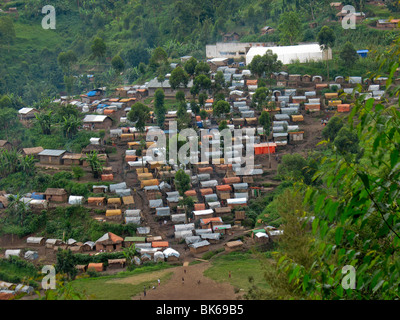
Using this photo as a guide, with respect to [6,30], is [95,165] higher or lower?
lower

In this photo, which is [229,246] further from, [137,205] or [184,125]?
[184,125]

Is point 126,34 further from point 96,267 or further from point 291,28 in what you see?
point 96,267

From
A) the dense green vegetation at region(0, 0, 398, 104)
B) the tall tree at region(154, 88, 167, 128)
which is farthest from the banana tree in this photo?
the dense green vegetation at region(0, 0, 398, 104)

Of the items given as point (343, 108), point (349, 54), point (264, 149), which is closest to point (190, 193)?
point (264, 149)

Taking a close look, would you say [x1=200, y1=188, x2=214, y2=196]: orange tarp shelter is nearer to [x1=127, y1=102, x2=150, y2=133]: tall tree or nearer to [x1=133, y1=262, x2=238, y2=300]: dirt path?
[x1=133, y1=262, x2=238, y2=300]: dirt path

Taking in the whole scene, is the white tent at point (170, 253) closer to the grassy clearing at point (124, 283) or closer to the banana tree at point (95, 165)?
the grassy clearing at point (124, 283)

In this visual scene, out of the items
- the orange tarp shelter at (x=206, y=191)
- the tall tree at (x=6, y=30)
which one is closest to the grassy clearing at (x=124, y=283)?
the orange tarp shelter at (x=206, y=191)
